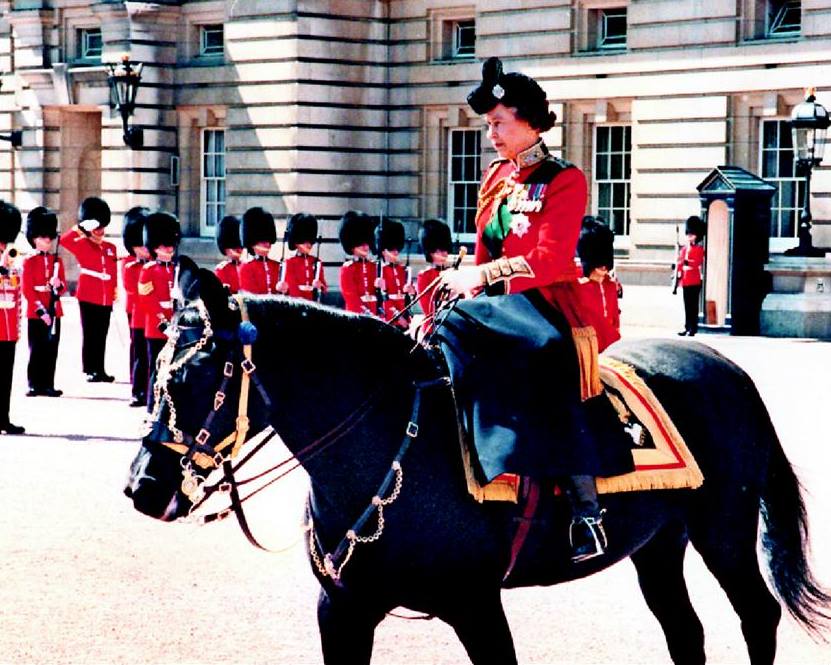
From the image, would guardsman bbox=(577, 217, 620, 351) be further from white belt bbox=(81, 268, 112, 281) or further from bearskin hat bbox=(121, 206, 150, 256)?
white belt bbox=(81, 268, 112, 281)

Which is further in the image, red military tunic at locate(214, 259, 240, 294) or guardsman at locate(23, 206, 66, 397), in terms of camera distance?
red military tunic at locate(214, 259, 240, 294)

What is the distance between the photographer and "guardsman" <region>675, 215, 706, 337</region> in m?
21.2

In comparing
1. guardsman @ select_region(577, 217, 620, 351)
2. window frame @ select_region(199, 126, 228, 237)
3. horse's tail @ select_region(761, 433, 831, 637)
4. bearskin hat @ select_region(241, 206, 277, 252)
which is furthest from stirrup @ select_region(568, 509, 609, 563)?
window frame @ select_region(199, 126, 228, 237)

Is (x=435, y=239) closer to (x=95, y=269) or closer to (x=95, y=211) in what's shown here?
(x=95, y=269)

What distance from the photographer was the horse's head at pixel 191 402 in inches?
186

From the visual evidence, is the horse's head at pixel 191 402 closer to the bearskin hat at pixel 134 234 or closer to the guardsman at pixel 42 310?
the guardsman at pixel 42 310

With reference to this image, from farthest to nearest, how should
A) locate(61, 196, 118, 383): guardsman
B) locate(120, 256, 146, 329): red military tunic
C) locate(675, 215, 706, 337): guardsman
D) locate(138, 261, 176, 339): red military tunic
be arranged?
locate(675, 215, 706, 337): guardsman
locate(61, 196, 118, 383): guardsman
locate(120, 256, 146, 329): red military tunic
locate(138, 261, 176, 339): red military tunic

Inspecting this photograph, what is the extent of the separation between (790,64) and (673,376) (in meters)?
16.5

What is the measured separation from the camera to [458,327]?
5168mm

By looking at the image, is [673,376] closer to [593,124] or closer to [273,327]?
[273,327]

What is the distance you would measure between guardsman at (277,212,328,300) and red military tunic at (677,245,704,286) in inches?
237

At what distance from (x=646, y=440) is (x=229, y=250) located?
1054 cm

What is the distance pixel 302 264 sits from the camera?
16.0 meters

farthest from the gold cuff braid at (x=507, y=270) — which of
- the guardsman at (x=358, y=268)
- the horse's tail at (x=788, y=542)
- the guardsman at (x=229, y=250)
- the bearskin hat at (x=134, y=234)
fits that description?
the bearskin hat at (x=134, y=234)
